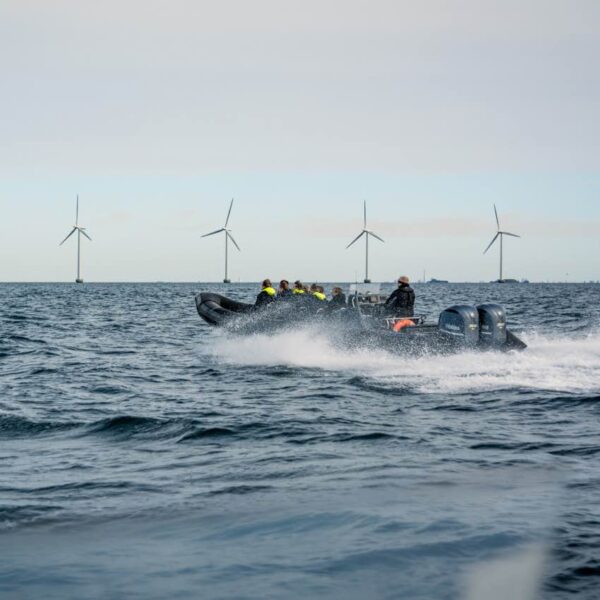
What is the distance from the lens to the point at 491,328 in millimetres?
18906

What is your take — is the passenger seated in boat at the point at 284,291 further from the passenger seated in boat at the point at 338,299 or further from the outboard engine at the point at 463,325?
the outboard engine at the point at 463,325

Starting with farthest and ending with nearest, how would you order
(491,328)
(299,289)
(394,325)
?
(299,289) < (394,325) < (491,328)

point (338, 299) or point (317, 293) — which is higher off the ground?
point (317, 293)

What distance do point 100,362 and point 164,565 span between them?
16.1 meters

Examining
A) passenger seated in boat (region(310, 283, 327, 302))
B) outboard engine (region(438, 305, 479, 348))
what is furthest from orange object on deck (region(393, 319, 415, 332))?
passenger seated in boat (region(310, 283, 327, 302))

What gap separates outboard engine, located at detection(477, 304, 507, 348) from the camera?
1888 centimetres

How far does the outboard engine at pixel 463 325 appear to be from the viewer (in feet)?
61.1

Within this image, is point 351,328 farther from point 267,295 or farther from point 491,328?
point 267,295

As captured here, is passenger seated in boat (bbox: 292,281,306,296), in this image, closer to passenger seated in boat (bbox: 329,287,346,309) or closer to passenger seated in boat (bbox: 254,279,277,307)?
passenger seated in boat (bbox: 254,279,277,307)

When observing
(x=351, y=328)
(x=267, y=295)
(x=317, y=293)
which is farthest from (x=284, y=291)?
(x=351, y=328)

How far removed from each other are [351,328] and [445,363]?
3159 millimetres

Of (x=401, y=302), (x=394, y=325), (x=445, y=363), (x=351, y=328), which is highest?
(x=401, y=302)

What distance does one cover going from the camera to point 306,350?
2167 cm

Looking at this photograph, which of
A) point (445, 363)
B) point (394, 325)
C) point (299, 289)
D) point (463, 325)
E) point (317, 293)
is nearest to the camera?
point (445, 363)
